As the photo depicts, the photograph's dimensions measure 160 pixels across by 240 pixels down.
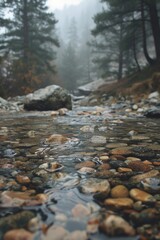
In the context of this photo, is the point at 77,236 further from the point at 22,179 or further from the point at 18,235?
the point at 22,179

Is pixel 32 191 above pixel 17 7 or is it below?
below

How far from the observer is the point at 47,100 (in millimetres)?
8703

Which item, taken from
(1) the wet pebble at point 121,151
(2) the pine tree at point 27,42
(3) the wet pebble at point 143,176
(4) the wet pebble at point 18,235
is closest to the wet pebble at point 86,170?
(3) the wet pebble at point 143,176

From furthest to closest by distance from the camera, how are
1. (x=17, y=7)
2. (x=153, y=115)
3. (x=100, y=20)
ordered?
1. (x=17, y=7)
2. (x=100, y=20)
3. (x=153, y=115)

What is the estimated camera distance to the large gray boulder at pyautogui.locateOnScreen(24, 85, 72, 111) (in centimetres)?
864

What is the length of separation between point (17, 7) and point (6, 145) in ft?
60.3

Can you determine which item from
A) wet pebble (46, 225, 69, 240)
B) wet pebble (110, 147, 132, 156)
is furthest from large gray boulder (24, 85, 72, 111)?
wet pebble (46, 225, 69, 240)

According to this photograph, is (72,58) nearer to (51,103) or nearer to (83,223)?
(51,103)

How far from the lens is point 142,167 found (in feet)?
6.31

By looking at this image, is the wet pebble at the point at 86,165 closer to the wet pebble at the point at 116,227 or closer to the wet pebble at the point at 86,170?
the wet pebble at the point at 86,170

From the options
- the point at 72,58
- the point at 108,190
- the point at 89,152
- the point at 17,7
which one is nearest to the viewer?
the point at 108,190

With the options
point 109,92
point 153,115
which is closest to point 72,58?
point 109,92

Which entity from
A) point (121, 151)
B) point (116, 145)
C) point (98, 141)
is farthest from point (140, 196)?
point (98, 141)

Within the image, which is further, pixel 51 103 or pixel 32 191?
pixel 51 103
